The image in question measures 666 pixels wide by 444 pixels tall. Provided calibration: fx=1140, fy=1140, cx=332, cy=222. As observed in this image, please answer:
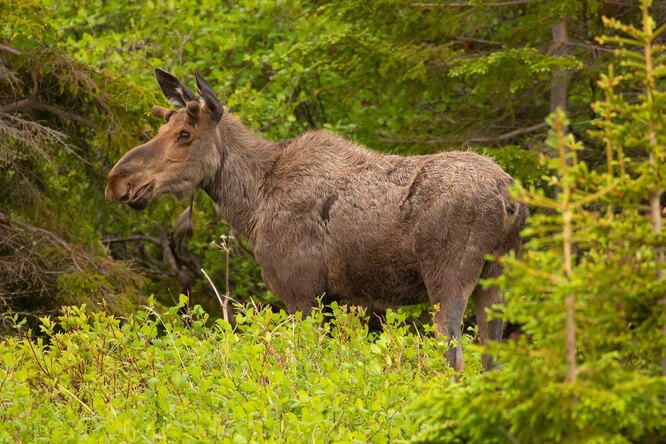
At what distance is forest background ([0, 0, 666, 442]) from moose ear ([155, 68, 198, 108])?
163cm

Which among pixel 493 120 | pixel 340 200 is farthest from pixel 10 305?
pixel 493 120

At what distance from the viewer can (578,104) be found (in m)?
16.1

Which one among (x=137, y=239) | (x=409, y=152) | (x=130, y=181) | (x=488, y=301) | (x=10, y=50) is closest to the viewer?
(x=488, y=301)

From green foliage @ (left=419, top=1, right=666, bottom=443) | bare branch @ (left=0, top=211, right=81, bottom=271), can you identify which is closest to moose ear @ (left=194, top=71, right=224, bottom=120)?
bare branch @ (left=0, top=211, right=81, bottom=271)

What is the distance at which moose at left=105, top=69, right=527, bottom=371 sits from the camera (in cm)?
880

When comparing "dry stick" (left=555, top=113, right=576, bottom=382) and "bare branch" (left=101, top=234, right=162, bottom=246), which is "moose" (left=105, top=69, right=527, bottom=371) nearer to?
"dry stick" (left=555, top=113, right=576, bottom=382)

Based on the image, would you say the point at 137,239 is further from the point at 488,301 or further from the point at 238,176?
the point at 488,301

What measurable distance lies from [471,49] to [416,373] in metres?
8.52

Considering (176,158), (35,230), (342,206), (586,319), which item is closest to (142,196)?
(176,158)

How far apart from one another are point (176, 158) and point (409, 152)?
4.72 m

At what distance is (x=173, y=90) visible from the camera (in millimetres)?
10633

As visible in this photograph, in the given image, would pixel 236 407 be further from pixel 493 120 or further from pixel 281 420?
pixel 493 120

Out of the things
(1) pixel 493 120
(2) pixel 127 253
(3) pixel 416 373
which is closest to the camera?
(3) pixel 416 373

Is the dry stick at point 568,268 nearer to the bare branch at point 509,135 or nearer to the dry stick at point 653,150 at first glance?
the dry stick at point 653,150
